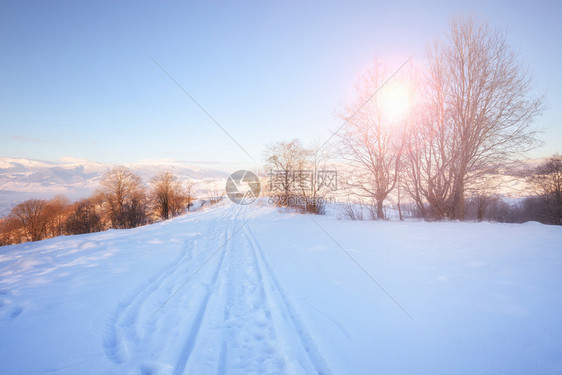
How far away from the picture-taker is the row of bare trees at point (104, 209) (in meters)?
25.8

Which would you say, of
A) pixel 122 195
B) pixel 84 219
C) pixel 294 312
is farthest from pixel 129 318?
pixel 84 219

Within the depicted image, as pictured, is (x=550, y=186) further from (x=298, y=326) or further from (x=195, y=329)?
(x=195, y=329)

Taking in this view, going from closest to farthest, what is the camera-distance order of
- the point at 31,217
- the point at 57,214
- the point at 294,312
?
the point at 294,312, the point at 31,217, the point at 57,214

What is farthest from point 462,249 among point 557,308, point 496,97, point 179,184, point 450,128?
point 179,184

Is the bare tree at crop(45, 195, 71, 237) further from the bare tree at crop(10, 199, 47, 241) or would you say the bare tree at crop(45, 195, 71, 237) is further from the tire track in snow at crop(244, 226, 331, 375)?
the tire track in snow at crop(244, 226, 331, 375)

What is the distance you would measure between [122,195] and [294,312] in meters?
35.4

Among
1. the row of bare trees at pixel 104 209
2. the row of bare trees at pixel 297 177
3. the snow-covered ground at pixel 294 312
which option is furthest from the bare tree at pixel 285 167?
the row of bare trees at pixel 104 209

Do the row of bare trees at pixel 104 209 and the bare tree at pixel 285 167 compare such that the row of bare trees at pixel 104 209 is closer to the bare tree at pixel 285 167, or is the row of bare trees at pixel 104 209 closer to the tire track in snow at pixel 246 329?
Answer: the bare tree at pixel 285 167

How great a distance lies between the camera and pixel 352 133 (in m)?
11.6

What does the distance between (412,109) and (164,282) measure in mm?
12921

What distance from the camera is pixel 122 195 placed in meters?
29.1

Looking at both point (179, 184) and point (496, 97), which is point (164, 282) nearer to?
point (496, 97)

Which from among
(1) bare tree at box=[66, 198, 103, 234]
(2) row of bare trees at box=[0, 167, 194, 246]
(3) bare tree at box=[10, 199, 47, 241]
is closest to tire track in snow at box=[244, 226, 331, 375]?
(2) row of bare trees at box=[0, 167, 194, 246]

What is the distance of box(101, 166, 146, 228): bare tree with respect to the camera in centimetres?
2878
